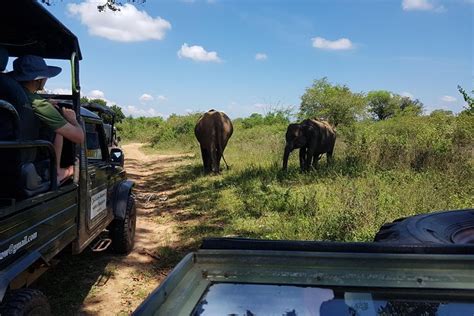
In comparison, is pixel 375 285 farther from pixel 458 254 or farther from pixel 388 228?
pixel 388 228

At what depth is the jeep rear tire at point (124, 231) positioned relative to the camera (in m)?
6.12

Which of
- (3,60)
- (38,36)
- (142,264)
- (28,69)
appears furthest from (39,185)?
(142,264)

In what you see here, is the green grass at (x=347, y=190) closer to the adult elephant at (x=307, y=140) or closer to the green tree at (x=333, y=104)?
the adult elephant at (x=307, y=140)

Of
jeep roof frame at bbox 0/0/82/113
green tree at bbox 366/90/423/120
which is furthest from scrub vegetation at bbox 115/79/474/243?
green tree at bbox 366/90/423/120

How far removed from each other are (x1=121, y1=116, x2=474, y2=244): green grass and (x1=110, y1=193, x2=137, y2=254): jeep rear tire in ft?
3.40

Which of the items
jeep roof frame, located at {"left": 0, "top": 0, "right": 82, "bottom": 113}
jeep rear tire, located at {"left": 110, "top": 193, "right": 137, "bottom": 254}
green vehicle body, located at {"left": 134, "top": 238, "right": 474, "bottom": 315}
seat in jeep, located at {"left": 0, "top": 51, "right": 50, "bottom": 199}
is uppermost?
jeep roof frame, located at {"left": 0, "top": 0, "right": 82, "bottom": 113}

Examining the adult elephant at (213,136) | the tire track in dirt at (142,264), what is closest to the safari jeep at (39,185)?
the tire track in dirt at (142,264)

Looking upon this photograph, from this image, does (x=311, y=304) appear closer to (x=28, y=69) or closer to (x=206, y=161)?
(x=28, y=69)

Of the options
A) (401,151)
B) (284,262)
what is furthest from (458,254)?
(401,151)

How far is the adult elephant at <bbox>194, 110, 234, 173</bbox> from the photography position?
47.1 ft

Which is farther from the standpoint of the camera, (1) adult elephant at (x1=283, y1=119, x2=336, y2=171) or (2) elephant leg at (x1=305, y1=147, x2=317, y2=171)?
(1) adult elephant at (x1=283, y1=119, x2=336, y2=171)

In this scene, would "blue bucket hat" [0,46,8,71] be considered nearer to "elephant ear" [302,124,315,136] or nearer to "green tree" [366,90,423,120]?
"elephant ear" [302,124,315,136]

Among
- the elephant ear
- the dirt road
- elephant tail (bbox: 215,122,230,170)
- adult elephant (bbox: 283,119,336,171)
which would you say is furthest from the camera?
elephant tail (bbox: 215,122,230,170)

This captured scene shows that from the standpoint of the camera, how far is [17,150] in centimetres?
348
